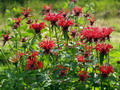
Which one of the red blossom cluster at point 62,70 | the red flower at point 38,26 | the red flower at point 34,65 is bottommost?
the red blossom cluster at point 62,70

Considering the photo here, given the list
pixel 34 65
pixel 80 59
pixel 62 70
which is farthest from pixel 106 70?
pixel 34 65

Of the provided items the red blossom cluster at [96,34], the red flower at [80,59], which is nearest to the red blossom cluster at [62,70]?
the red flower at [80,59]

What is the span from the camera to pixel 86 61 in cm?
190

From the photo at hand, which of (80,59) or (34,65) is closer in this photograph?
(34,65)

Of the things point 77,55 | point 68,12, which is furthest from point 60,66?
point 68,12

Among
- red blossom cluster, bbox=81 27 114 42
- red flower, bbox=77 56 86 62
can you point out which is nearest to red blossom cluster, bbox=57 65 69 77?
red flower, bbox=77 56 86 62

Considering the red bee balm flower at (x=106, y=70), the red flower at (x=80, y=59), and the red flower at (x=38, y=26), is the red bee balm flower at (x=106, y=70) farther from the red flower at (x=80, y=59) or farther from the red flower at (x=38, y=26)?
the red flower at (x=38, y=26)

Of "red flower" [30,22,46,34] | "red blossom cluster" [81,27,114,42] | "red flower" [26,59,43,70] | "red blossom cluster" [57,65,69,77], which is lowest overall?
"red blossom cluster" [57,65,69,77]

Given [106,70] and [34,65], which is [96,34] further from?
[34,65]

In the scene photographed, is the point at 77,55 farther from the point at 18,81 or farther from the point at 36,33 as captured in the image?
the point at 18,81

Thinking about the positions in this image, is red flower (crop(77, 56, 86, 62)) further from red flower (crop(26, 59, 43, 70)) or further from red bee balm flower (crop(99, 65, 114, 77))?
red flower (crop(26, 59, 43, 70))

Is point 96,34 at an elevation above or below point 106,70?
above

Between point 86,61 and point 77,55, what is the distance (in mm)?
93

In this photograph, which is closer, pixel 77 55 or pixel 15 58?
pixel 15 58
